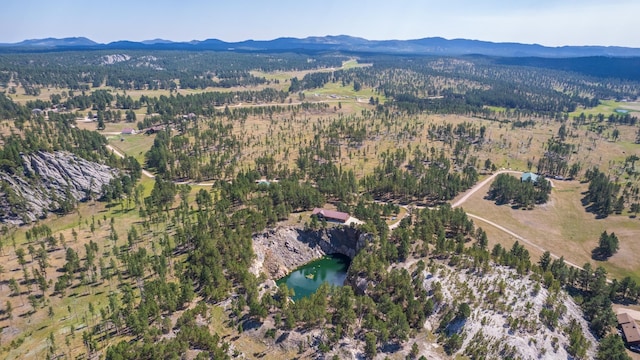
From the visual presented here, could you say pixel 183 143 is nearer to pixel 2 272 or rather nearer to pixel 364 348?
pixel 2 272

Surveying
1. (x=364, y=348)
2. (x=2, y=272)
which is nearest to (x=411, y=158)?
(x=364, y=348)

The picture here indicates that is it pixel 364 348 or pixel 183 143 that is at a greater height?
pixel 183 143

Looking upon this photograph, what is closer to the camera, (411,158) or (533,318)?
(533,318)

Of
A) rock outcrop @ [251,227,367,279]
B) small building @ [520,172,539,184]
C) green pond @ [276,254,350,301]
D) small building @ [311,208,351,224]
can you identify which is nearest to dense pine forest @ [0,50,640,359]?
rock outcrop @ [251,227,367,279]

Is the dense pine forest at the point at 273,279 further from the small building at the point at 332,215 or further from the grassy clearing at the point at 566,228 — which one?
the small building at the point at 332,215

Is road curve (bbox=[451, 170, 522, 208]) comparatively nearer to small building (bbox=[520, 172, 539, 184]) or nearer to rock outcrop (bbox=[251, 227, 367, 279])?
small building (bbox=[520, 172, 539, 184])

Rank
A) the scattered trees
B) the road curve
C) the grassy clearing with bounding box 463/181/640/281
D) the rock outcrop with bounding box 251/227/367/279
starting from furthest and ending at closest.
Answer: the road curve < the scattered trees < the grassy clearing with bounding box 463/181/640/281 < the rock outcrop with bounding box 251/227/367/279
